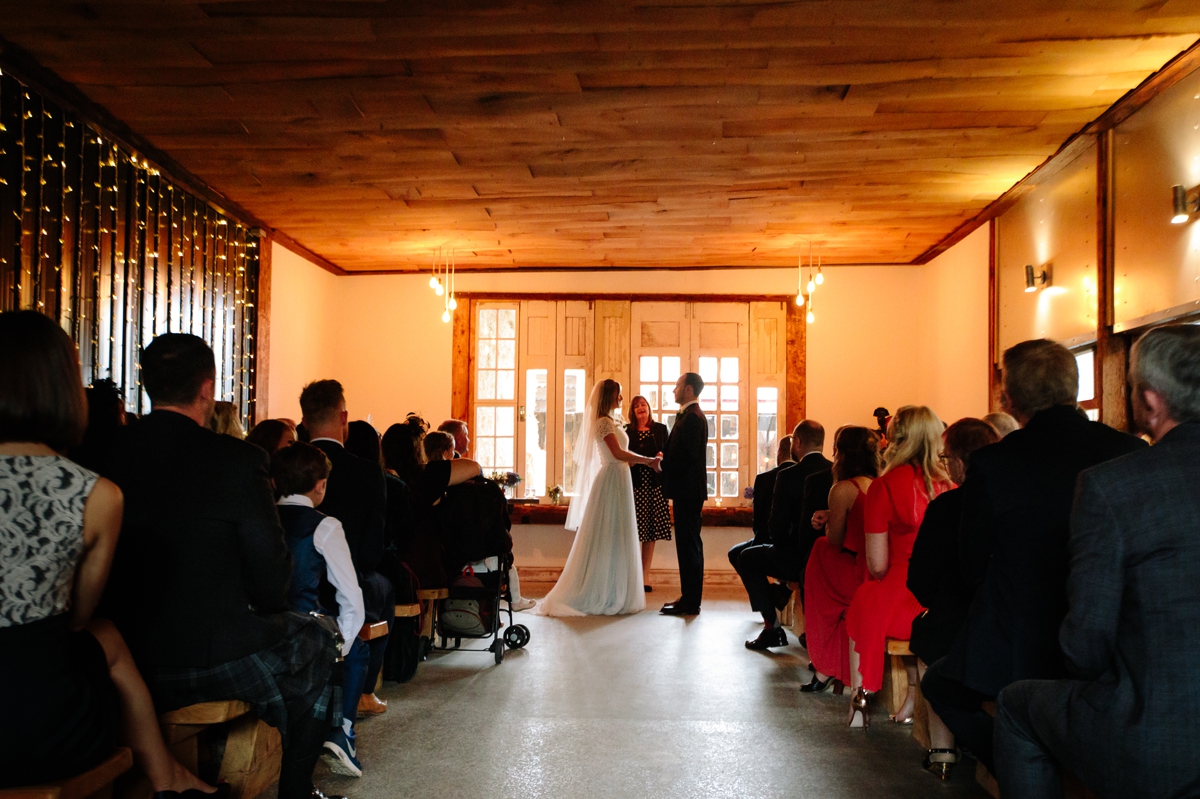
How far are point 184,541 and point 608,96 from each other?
11.5 feet

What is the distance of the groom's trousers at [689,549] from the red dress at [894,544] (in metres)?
3.36

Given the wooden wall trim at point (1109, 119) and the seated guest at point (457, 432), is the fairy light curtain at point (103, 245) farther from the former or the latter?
the wooden wall trim at point (1109, 119)

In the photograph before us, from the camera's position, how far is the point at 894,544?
390 centimetres

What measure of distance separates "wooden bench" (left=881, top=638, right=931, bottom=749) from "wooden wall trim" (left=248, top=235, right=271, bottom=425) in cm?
576

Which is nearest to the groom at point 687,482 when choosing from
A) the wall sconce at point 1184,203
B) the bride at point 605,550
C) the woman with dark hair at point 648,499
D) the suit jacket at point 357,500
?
the bride at point 605,550

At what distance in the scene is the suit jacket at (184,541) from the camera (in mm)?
2428

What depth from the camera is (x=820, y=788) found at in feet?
11.0

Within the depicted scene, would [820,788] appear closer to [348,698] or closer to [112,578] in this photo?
[348,698]

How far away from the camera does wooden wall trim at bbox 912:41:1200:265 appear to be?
4.65m

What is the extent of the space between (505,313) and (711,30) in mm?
6023

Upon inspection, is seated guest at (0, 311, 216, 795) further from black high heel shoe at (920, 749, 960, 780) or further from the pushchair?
the pushchair

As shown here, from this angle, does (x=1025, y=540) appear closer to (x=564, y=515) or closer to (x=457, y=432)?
(x=457, y=432)

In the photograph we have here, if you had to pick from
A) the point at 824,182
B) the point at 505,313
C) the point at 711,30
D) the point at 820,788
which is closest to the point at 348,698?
→ the point at 820,788

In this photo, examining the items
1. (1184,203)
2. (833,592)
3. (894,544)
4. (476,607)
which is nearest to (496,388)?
(476,607)
